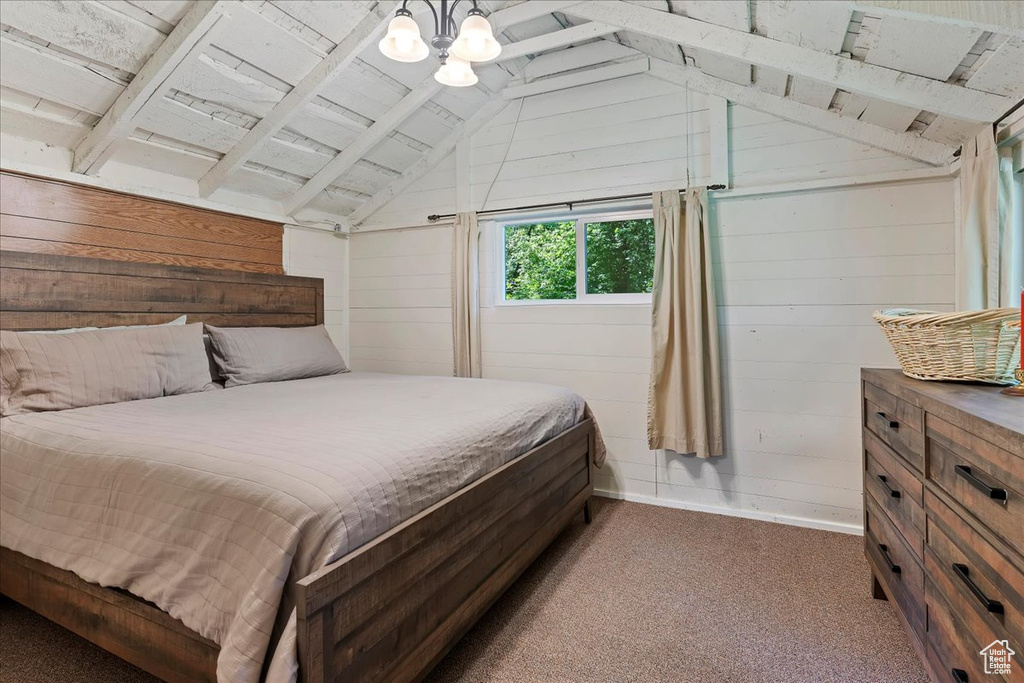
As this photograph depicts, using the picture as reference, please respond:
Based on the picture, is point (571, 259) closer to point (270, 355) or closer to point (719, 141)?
point (719, 141)

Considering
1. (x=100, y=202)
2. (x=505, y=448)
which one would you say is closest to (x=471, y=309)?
(x=505, y=448)

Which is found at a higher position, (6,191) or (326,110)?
(326,110)

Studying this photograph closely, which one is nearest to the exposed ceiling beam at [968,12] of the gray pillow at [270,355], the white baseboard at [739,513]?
the white baseboard at [739,513]

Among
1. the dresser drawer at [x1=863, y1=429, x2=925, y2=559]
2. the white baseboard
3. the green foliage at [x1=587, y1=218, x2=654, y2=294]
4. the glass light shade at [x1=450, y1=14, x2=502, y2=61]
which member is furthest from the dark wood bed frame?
Result: the glass light shade at [x1=450, y1=14, x2=502, y2=61]

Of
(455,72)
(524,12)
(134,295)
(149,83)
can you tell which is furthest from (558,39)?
(134,295)

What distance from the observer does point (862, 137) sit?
2520 millimetres

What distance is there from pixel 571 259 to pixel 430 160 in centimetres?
123

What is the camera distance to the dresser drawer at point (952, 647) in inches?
40.6

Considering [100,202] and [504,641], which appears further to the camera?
[100,202]

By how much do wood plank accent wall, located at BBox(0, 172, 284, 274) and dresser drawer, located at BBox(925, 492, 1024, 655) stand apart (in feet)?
11.3

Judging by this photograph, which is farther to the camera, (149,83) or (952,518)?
(149,83)

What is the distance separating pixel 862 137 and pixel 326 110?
2.78 metres

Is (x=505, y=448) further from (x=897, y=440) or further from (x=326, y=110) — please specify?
(x=326, y=110)

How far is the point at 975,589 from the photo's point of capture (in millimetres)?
1044
